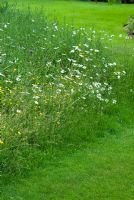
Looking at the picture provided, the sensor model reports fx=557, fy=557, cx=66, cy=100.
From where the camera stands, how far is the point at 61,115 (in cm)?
743

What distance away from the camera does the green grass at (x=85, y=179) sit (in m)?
5.87

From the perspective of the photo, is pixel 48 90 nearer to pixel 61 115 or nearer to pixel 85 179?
pixel 61 115

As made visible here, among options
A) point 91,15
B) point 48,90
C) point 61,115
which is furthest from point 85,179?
Result: point 91,15

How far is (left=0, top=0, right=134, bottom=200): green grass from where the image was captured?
616 cm

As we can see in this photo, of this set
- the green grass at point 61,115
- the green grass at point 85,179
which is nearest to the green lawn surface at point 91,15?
the green grass at point 61,115

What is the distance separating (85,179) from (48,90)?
6.16 ft

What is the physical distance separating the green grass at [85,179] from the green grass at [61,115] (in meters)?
0.01

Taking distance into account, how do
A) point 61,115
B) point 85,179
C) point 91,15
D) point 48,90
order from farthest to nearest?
point 91,15
point 48,90
point 61,115
point 85,179

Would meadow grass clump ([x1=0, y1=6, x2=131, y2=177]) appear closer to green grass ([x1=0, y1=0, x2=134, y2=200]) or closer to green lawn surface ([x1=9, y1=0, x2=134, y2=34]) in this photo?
green grass ([x1=0, y1=0, x2=134, y2=200])

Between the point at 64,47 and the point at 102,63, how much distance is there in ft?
2.62

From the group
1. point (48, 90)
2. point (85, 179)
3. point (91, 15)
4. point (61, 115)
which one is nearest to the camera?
point (85, 179)

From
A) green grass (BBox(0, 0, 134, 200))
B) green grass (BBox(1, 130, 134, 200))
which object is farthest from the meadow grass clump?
green grass (BBox(1, 130, 134, 200))

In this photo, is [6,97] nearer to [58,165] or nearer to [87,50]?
[58,165]

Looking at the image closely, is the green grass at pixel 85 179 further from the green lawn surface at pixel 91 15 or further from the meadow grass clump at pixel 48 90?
the green lawn surface at pixel 91 15
